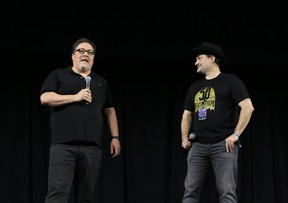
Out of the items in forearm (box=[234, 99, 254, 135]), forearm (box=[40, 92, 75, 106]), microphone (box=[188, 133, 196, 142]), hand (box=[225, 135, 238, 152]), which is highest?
forearm (box=[40, 92, 75, 106])

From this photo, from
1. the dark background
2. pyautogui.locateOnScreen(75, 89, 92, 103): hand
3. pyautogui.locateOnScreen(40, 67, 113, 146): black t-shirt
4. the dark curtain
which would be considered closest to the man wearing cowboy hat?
pyautogui.locateOnScreen(40, 67, 113, 146): black t-shirt

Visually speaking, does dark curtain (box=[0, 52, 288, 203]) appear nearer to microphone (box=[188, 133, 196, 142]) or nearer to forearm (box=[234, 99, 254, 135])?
microphone (box=[188, 133, 196, 142])

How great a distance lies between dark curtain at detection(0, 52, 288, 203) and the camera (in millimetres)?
4461

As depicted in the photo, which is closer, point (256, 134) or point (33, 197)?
point (33, 197)

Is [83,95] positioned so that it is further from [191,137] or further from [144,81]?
[144,81]

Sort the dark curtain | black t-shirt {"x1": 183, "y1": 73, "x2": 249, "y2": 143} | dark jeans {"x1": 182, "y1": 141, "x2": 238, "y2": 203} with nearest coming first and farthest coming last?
dark jeans {"x1": 182, "y1": 141, "x2": 238, "y2": 203}, black t-shirt {"x1": 183, "y1": 73, "x2": 249, "y2": 143}, the dark curtain

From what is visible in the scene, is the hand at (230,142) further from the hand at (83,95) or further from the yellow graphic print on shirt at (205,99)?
the hand at (83,95)

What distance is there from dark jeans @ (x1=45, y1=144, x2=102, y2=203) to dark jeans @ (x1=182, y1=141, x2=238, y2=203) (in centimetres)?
61

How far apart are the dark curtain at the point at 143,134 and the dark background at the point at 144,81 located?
0.01m

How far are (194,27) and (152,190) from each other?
1.66 m

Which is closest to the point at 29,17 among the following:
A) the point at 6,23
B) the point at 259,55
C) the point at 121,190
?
the point at 6,23

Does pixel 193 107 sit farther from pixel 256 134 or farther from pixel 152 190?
pixel 256 134

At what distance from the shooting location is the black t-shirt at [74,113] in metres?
2.71

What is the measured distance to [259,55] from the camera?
181 inches
